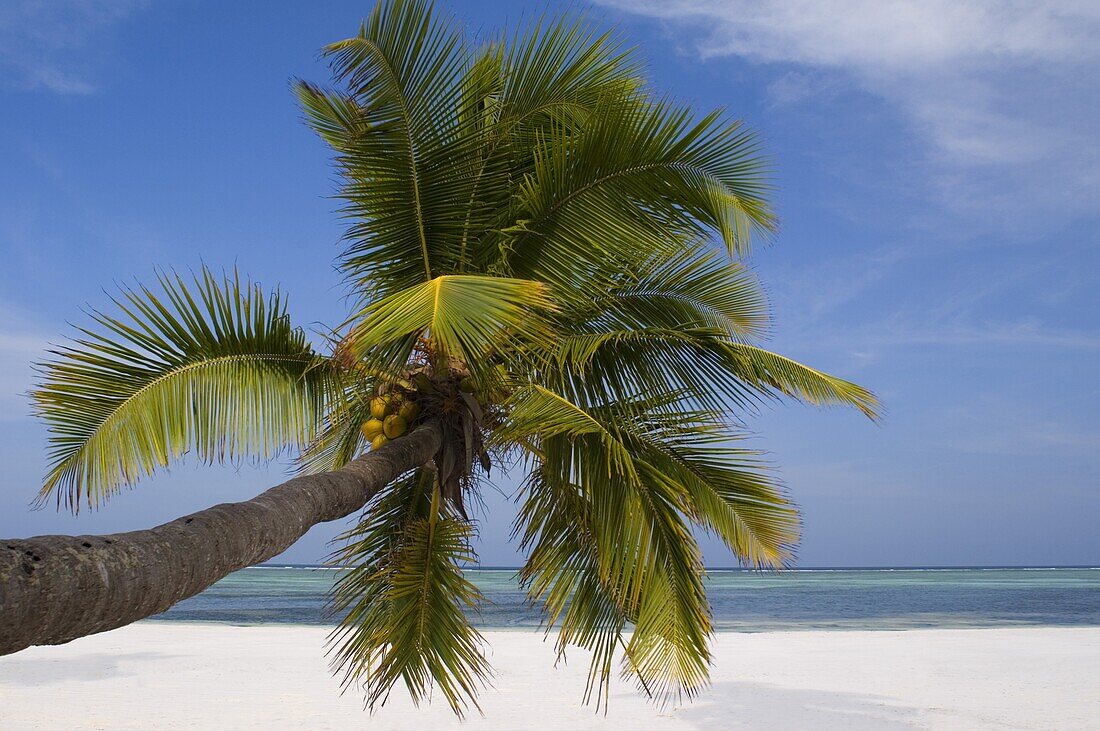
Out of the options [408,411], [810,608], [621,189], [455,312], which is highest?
[621,189]

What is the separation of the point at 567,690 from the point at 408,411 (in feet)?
23.0

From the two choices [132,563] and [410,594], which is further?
[410,594]

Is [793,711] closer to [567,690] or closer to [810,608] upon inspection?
[567,690]

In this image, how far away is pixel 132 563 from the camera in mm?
2586

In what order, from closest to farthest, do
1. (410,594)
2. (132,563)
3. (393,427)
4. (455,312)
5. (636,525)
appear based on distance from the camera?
(132,563) → (455,312) → (636,525) → (393,427) → (410,594)

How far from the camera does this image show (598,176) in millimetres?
5645

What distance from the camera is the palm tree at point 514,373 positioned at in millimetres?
5203

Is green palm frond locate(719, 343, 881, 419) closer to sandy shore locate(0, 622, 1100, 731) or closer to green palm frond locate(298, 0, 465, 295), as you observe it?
green palm frond locate(298, 0, 465, 295)

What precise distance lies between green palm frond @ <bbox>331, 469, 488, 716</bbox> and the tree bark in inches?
76.0

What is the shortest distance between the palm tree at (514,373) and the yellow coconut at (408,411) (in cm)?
3

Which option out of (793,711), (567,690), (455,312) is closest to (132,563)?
(455,312)

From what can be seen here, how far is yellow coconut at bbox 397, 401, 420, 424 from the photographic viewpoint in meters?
5.89

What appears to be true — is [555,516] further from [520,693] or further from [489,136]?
[520,693]

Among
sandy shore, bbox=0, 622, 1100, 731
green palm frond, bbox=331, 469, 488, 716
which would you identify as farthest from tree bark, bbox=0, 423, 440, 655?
sandy shore, bbox=0, 622, 1100, 731
